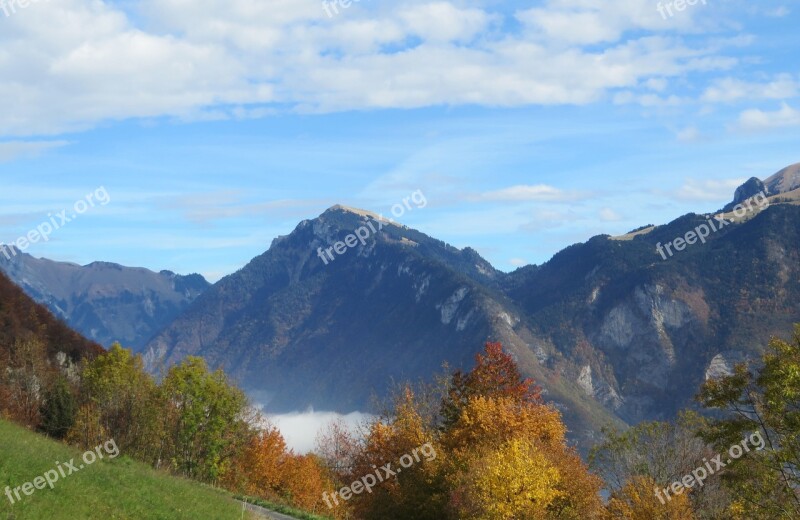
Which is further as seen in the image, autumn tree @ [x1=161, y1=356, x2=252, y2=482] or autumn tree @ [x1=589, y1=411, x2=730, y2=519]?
autumn tree @ [x1=161, y1=356, x2=252, y2=482]

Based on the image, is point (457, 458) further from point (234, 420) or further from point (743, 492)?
point (234, 420)

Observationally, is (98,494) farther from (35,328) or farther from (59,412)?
(35,328)

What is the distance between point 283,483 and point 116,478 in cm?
6058

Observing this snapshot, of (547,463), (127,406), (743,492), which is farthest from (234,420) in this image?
(743,492)

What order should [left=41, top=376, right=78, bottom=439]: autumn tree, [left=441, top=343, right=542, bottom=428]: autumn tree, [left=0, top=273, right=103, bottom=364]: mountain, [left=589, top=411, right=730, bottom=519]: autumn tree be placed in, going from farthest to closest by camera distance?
[left=0, top=273, right=103, bottom=364]: mountain, [left=41, top=376, right=78, bottom=439]: autumn tree, [left=441, top=343, right=542, bottom=428]: autumn tree, [left=589, top=411, right=730, bottom=519]: autumn tree

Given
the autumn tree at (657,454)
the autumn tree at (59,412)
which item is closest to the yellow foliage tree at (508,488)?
the autumn tree at (657,454)

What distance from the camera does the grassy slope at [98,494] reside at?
27.0 meters

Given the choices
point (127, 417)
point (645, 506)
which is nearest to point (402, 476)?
point (645, 506)

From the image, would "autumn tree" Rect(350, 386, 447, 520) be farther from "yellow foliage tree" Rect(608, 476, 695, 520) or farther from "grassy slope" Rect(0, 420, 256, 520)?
"grassy slope" Rect(0, 420, 256, 520)

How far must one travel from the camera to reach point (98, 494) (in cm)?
3016

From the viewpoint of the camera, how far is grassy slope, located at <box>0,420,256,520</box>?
88.7 ft

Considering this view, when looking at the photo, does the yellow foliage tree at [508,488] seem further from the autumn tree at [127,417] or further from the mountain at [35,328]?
the mountain at [35,328]

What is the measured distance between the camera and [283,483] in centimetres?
9219

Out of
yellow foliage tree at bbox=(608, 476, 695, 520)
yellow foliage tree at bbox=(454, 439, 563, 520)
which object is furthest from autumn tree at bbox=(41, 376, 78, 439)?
yellow foliage tree at bbox=(608, 476, 695, 520)
